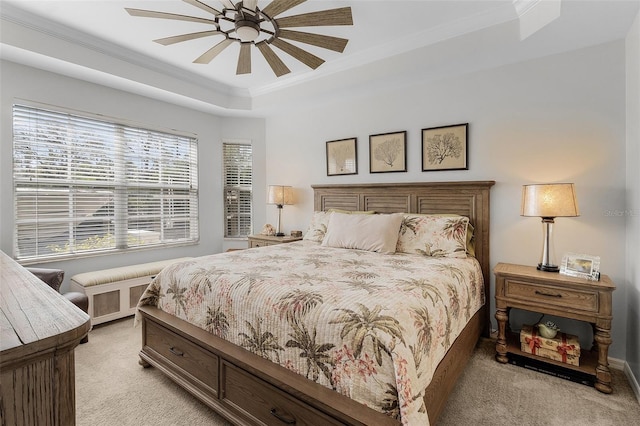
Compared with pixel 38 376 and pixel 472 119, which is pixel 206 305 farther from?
pixel 472 119

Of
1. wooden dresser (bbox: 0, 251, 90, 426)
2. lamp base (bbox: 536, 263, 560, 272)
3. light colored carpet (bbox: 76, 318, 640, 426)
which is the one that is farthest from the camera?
lamp base (bbox: 536, 263, 560, 272)

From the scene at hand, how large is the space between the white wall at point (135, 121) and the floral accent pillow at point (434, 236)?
8.50 feet

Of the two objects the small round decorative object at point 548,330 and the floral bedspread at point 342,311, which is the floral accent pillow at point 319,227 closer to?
the floral bedspread at point 342,311

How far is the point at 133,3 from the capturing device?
250 centimetres

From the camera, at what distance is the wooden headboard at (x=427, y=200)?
9.78ft

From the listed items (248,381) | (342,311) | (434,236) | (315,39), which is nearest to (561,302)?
(434,236)

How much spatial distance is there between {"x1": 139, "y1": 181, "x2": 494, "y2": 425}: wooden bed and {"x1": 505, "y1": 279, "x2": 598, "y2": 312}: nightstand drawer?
384 mm

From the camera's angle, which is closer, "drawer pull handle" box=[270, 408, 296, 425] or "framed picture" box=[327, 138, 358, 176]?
"drawer pull handle" box=[270, 408, 296, 425]

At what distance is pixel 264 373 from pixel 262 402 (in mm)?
177

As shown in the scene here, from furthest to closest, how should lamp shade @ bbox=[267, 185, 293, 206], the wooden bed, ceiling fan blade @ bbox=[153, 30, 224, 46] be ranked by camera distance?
lamp shade @ bbox=[267, 185, 293, 206], ceiling fan blade @ bbox=[153, 30, 224, 46], the wooden bed

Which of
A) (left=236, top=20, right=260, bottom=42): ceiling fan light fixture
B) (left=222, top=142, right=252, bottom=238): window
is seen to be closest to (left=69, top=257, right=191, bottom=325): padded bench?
(left=222, top=142, right=252, bottom=238): window

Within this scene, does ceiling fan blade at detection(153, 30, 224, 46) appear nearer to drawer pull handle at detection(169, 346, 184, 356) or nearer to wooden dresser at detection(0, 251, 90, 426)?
wooden dresser at detection(0, 251, 90, 426)

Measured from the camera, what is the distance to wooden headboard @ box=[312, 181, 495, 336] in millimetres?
2982

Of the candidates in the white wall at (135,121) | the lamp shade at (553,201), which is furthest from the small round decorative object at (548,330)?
the white wall at (135,121)
